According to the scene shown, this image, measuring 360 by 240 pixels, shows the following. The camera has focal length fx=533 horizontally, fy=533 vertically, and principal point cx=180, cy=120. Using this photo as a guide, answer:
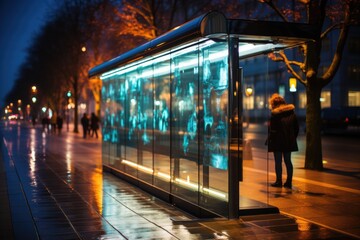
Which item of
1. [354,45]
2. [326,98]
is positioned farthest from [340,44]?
[326,98]

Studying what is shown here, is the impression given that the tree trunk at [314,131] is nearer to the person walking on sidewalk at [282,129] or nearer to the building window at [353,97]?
the person walking on sidewalk at [282,129]

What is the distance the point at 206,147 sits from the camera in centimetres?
897

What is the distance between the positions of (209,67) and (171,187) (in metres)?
2.61

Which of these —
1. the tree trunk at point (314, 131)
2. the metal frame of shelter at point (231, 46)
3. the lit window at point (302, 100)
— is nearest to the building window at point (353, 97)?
the lit window at point (302, 100)

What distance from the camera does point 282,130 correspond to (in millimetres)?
11289

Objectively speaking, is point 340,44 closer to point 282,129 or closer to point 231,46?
point 282,129

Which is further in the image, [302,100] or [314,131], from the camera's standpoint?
[302,100]

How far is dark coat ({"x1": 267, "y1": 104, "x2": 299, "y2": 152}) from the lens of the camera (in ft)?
36.9

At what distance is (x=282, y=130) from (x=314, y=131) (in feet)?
13.9

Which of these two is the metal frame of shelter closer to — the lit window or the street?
the street

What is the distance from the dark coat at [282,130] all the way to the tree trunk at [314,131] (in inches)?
159

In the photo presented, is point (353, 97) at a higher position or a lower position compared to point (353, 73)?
lower

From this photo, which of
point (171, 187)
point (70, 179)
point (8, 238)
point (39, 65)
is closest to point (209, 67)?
point (171, 187)

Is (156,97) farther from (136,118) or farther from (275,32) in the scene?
(275,32)
